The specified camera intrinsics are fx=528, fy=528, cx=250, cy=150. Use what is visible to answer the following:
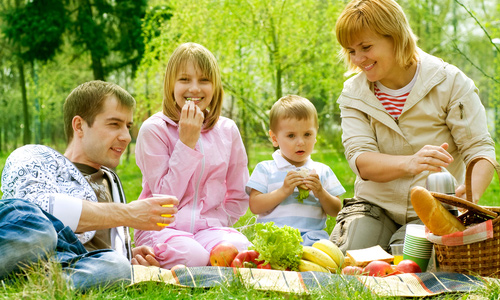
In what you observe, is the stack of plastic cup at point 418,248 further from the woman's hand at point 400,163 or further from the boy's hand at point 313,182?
the boy's hand at point 313,182

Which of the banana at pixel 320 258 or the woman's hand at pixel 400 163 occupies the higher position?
the woman's hand at pixel 400 163

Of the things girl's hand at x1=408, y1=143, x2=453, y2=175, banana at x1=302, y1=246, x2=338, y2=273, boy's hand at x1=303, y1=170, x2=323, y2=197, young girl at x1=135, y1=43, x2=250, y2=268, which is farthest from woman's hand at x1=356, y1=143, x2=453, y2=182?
young girl at x1=135, y1=43, x2=250, y2=268

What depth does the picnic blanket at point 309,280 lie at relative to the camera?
2.69 metres

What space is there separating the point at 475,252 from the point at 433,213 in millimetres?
338

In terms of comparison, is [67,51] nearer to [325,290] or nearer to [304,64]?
[304,64]

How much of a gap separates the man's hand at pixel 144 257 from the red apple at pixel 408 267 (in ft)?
5.00

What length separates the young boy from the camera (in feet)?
12.8

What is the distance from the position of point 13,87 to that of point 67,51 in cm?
791

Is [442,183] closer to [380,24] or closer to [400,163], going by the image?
[400,163]

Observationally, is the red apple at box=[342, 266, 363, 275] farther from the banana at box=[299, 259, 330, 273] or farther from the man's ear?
the man's ear

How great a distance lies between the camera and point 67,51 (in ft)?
57.3

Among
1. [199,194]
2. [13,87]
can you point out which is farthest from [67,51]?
[199,194]

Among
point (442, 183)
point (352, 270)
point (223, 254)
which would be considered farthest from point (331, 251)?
point (442, 183)

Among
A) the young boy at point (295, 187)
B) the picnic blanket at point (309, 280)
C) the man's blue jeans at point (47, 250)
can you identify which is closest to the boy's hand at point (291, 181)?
the young boy at point (295, 187)
